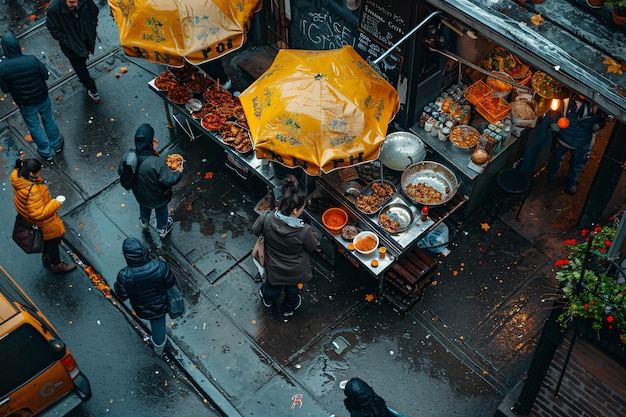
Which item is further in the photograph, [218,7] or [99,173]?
[99,173]

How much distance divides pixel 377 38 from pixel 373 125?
153cm

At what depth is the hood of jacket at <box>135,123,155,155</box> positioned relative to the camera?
9.45 metres

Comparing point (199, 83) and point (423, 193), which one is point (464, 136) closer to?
point (423, 193)

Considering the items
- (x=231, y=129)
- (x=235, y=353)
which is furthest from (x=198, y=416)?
(x=231, y=129)

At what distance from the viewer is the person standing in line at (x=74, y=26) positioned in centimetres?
1114

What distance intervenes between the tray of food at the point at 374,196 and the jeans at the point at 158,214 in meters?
2.90

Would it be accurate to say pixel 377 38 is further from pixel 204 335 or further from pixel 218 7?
pixel 204 335

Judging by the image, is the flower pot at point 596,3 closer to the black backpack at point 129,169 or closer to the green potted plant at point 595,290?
the green potted plant at point 595,290

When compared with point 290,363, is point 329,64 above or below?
above

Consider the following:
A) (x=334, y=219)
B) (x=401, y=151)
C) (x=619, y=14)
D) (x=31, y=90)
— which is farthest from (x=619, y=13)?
(x=31, y=90)

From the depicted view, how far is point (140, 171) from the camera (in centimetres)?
953

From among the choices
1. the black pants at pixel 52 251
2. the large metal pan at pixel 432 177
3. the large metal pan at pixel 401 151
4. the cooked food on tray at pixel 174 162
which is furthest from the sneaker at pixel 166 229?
the large metal pan at pixel 432 177

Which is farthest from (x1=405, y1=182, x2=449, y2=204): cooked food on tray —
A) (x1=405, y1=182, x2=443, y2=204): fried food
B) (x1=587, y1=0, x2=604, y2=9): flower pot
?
(x1=587, y1=0, x2=604, y2=9): flower pot

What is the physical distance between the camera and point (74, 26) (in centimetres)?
1139
